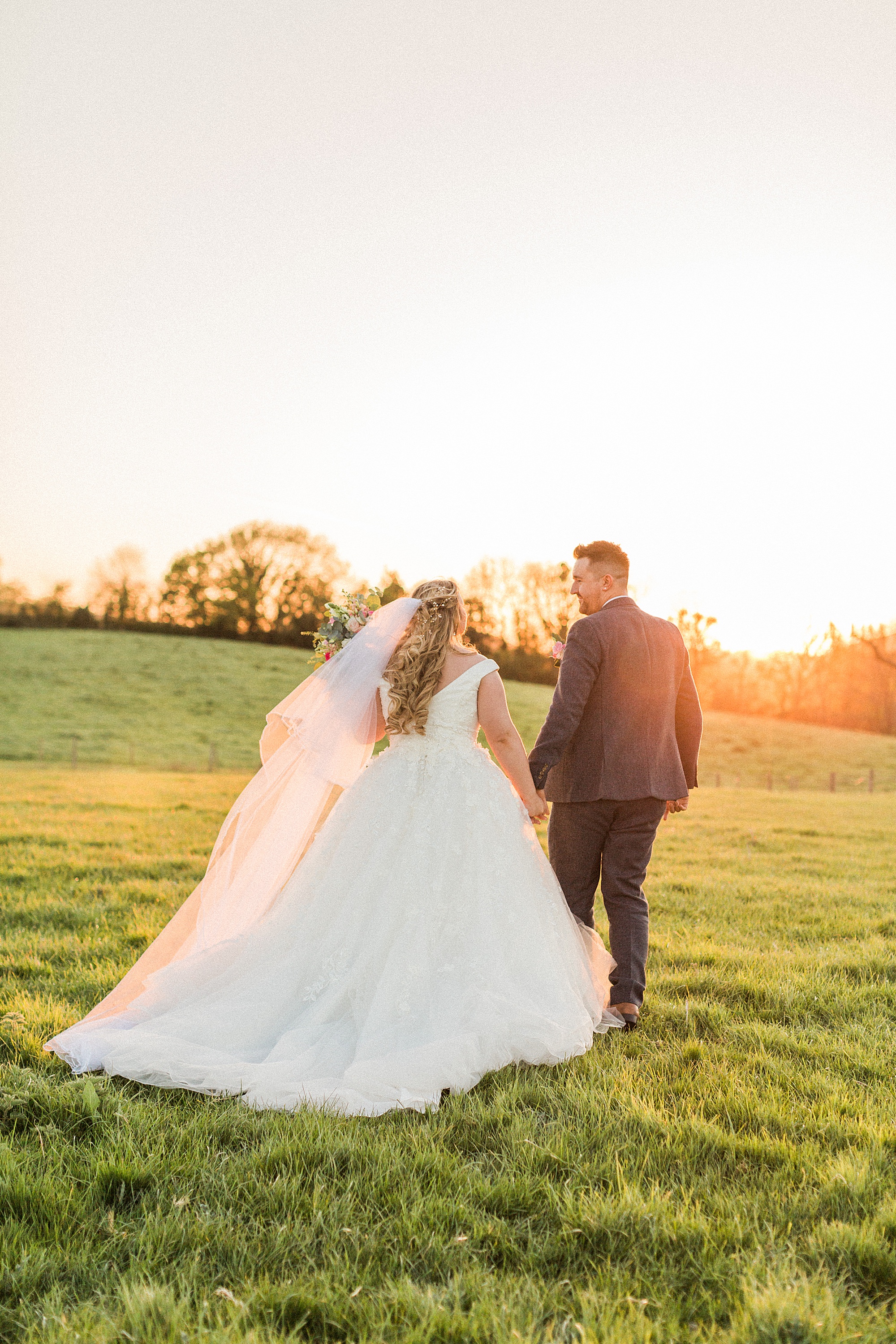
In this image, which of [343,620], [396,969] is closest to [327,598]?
[343,620]

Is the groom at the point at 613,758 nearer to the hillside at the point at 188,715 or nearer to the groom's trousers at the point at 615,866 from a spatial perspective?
the groom's trousers at the point at 615,866

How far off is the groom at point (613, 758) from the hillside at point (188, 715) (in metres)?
27.3

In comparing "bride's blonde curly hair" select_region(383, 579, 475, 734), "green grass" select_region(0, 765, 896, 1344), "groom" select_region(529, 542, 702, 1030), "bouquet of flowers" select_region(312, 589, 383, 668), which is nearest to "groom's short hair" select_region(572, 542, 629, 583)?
"groom" select_region(529, 542, 702, 1030)

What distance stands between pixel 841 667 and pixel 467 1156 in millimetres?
60435

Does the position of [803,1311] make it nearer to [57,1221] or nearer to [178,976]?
[57,1221]

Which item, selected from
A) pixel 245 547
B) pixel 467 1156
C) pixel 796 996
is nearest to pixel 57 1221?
pixel 467 1156

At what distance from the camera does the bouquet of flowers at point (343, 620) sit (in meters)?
5.81

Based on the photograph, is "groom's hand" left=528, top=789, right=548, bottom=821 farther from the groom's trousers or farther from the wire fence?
the wire fence

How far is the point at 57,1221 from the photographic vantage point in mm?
3012

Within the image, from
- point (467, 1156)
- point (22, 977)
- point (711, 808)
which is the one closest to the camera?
point (467, 1156)

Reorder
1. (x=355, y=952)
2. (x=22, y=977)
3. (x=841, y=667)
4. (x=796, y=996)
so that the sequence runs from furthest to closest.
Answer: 1. (x=841, y=667)
2. (x=22, y=977)
3. (x=796, y=996)
4. (x=355, y=952)

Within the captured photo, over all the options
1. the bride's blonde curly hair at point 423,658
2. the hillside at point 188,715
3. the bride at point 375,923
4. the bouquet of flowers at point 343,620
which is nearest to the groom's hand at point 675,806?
the bride at point 375,923

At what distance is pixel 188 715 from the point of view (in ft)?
134

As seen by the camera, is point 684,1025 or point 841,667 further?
point 841,667
